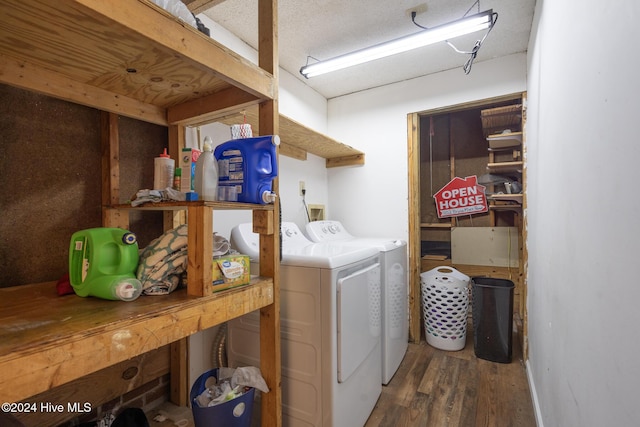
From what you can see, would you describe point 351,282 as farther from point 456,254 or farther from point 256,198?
point 456,254

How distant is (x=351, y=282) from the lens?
1.47 metres

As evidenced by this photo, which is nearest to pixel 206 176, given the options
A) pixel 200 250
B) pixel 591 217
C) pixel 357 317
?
pixel 200 250

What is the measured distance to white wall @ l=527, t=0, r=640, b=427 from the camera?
58 centimetres

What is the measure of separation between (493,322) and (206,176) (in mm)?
2362

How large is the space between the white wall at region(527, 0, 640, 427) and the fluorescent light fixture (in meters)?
0.42

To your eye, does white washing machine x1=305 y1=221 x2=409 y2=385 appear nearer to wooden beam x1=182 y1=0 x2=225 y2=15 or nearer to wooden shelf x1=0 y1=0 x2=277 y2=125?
wooden shelf x1=0 y1=0 x2=277 y2=125

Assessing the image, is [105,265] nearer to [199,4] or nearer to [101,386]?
[101,386]

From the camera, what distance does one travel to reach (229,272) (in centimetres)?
95

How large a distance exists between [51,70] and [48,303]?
801 mm

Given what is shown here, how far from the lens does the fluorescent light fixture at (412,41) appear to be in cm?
171

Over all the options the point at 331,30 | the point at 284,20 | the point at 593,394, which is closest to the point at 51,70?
the point at 284,20

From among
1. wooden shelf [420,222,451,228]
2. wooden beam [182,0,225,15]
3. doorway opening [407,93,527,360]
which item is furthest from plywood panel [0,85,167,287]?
wooden shelf [420,222,451,228]

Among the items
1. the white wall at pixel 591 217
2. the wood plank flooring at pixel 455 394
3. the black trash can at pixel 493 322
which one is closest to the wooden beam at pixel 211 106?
the white wall at pixel 591 217

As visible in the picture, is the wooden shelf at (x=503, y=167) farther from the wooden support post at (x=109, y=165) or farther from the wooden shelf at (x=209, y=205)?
the wooden support post at (x=109, y=165)
